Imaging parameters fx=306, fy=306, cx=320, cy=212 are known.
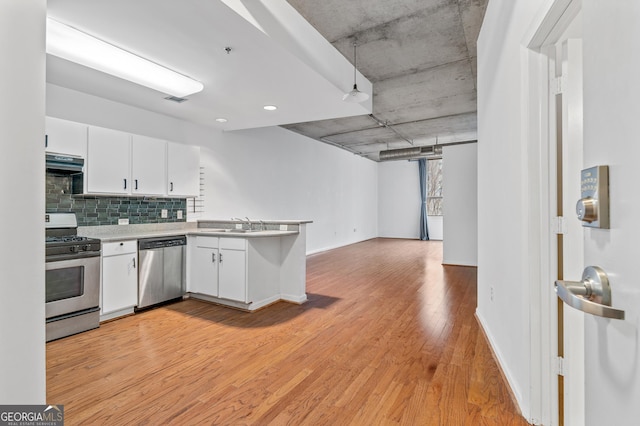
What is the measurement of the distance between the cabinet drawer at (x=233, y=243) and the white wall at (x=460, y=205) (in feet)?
15.0

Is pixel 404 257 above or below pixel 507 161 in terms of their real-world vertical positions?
below

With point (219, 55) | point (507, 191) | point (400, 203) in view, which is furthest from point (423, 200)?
point (219, 55)

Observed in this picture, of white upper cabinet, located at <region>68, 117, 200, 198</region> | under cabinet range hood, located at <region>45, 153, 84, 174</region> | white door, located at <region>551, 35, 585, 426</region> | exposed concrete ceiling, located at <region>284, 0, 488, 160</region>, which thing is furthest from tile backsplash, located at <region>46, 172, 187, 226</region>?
white door, located at <region>551, 35, 585, 426</region>

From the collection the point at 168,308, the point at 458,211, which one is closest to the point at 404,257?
the point at 458,211

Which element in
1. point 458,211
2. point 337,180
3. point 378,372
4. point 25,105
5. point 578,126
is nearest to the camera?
point 25,105

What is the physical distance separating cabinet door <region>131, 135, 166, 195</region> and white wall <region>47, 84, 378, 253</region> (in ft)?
1.44

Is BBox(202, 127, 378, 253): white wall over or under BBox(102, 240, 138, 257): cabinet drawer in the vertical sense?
over

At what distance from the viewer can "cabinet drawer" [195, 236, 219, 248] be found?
392cm

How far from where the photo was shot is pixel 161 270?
12.8 ft

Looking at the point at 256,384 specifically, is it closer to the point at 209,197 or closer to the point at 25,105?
the point at 25,105

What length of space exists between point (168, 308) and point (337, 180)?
6385mm

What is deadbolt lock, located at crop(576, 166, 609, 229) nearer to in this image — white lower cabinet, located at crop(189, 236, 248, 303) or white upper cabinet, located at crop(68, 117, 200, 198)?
white lower cabinet, located at crop(189, 236, 248, 303)

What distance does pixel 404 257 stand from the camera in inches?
290

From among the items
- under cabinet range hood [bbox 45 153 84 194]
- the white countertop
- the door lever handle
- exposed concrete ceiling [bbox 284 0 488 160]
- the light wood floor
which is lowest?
the light wood floor
